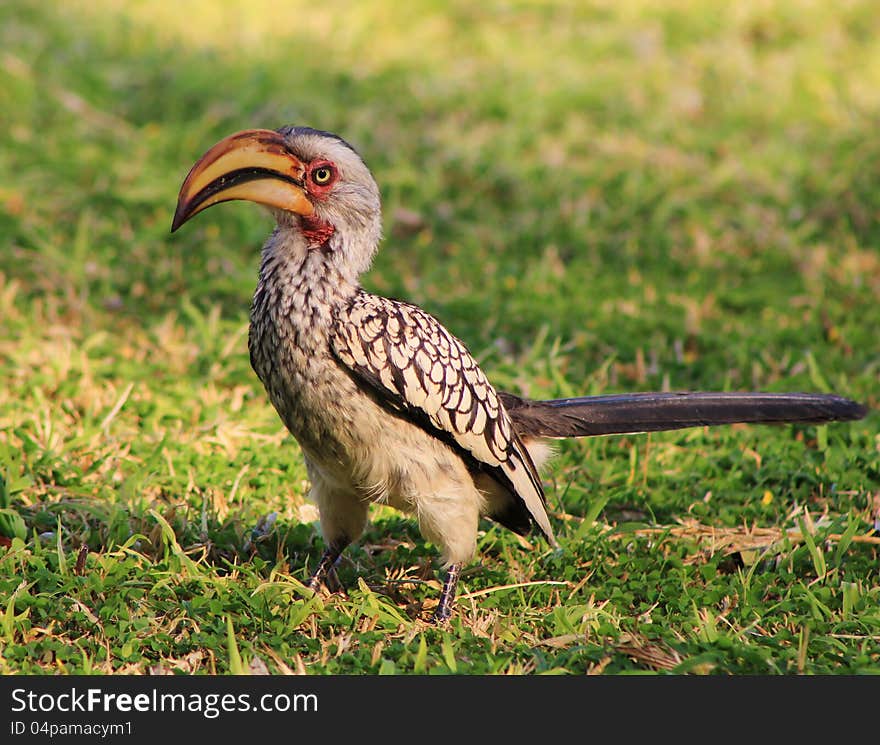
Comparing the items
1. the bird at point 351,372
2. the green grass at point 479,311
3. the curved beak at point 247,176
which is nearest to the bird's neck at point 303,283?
the bird at point 351,372

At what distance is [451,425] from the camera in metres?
Result: 3.62

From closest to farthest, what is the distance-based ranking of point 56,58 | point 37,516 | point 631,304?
point 37,516, point 631,304, point 56,58

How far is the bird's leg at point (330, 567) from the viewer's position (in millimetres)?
3773

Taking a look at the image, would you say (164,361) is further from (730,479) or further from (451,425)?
(730,479)

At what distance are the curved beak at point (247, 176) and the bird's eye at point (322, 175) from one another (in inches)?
1.6

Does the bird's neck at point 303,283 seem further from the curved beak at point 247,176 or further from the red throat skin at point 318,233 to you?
the curved beak at point 247,176

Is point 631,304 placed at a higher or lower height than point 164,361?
higher

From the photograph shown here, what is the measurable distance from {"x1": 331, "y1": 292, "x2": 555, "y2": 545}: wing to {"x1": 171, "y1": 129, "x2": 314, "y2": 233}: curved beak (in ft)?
1.20

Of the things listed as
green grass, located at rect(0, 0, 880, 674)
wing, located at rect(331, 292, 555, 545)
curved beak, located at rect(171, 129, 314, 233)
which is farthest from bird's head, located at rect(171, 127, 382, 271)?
green grass, located at rect(0, 0, 880, 674)


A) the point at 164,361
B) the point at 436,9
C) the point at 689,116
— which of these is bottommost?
the point at 164,361

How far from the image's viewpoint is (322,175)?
3553 millimetres

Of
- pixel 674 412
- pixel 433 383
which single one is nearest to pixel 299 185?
pixel 433 383

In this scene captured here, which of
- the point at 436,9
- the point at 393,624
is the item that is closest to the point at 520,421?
the point at 393,624
